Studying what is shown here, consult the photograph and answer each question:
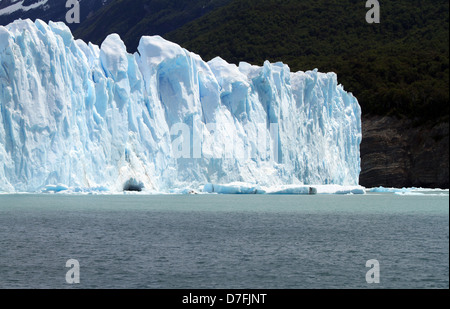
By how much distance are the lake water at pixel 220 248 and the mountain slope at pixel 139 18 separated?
2554 inches

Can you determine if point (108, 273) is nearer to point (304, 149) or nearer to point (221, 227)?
point (221, 227)

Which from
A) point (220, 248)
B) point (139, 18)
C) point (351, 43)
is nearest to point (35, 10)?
point (139, 18)

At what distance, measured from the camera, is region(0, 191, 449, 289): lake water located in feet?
39.1

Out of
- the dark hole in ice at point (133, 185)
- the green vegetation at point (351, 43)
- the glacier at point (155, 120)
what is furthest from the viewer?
the green vegetation at point (351, 43)

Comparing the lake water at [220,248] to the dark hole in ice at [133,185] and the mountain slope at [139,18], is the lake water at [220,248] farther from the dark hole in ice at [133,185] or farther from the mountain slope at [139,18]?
the mountain slope at [139,18]

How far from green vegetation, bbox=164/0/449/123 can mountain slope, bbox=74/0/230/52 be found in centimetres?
1207

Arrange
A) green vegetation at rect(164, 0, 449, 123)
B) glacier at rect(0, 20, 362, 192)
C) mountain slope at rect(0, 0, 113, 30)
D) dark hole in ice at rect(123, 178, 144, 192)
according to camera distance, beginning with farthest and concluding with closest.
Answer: mountain slope at rect(0, 0, 113, 30)
green vegetation at rect(164, 0, 449, 123)
dark hole in ice at rect(123, 178, 144, 192)
glacier at rect(0, 20, 362, 192)

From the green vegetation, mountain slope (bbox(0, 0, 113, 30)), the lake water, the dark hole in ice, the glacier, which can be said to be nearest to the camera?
the lake water

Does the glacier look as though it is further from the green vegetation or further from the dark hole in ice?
the green vegetation

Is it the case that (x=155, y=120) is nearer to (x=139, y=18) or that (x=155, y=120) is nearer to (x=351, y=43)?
(x=351, y=43)

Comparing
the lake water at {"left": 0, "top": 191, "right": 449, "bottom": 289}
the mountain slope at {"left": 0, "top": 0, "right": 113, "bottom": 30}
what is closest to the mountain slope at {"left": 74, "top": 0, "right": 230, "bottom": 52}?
the mountain slope at {"left": 0, "top": 0, "right": 113, "bottom": 30}

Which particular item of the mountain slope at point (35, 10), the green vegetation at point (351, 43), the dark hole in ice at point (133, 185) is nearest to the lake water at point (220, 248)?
the dark hole in ice at point (133, 185)

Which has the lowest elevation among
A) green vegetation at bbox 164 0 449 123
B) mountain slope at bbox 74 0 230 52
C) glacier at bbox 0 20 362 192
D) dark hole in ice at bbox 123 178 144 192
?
dark hole in ice at bbox 123 178 144 192

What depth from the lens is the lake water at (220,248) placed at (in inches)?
469
